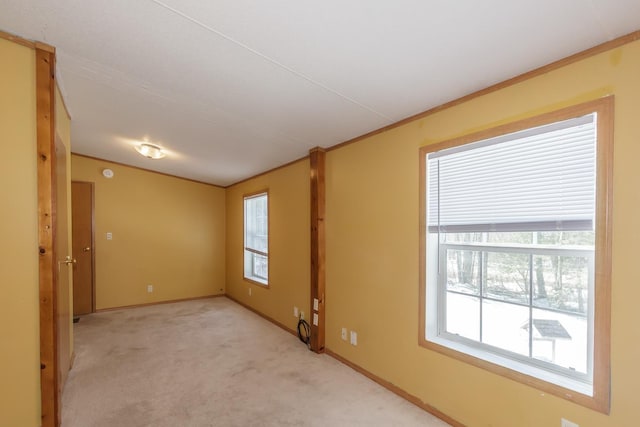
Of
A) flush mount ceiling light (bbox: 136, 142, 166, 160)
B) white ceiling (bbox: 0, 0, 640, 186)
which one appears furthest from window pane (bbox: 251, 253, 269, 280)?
white ceiling (bbox: 0, 0, 640, 186)

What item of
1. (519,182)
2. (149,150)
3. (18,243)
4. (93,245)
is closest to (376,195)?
(519,182)

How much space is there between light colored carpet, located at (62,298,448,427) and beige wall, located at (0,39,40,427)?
0.56 metres

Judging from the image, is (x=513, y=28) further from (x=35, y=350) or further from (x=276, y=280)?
(x=276, y=280)

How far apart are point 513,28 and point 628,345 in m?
1.55

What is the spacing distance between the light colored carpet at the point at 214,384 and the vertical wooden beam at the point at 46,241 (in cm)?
51

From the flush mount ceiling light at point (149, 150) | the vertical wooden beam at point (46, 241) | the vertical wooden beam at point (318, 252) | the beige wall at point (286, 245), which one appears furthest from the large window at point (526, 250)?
the flush mount ceiling light at point (149, 150)

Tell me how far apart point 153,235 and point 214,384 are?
3494 millimetres

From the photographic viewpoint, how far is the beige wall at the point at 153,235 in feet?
15.6

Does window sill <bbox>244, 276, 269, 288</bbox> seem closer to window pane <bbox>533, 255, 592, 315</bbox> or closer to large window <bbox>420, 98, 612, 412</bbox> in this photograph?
large window <bbox>420, 98, 612, 412</bbox>

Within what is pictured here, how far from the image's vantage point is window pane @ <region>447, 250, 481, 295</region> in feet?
6.68

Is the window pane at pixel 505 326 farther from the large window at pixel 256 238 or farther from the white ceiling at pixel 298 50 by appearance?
the large window at pixel 256 238

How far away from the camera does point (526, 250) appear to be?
5.81ft

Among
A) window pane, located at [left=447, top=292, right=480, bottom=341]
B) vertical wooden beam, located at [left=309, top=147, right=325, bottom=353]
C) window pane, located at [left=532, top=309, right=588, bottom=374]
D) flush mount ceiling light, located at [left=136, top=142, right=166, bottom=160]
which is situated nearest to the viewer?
window pane, located at [left=532, top=309, right=588, bottom=374]

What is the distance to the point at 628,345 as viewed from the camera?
134 centimetres
